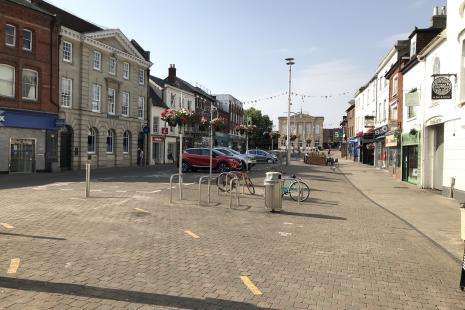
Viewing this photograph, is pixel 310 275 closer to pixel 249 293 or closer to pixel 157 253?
pixel 249 293

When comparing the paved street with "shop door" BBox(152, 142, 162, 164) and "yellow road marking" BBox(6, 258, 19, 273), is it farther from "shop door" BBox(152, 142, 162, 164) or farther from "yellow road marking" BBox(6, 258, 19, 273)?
"shop door" BBox(152, 142, 162, 164)

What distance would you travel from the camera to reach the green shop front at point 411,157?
21.5 m

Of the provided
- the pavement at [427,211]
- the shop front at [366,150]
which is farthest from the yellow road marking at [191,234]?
the shop front at [366,150]

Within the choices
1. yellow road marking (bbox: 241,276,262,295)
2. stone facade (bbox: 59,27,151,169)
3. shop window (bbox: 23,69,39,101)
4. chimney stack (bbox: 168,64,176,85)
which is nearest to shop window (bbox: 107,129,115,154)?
stone facade (bbox: 59,27,151,169)

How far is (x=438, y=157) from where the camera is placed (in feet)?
63.0

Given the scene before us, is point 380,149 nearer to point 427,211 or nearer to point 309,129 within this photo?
point 427,211

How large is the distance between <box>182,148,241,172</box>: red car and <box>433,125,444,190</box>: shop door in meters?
11.9

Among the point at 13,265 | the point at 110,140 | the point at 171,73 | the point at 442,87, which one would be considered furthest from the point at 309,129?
the point at 13,265

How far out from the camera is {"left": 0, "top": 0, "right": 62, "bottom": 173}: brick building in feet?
83.1

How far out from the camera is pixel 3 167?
82.4 feet

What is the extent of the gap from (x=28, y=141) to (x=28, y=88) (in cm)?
337

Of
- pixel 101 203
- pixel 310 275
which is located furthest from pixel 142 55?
pixel 310 275

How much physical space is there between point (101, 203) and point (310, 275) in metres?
7.97

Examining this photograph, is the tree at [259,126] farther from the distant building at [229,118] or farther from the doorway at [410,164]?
the doorway at [410,164]
